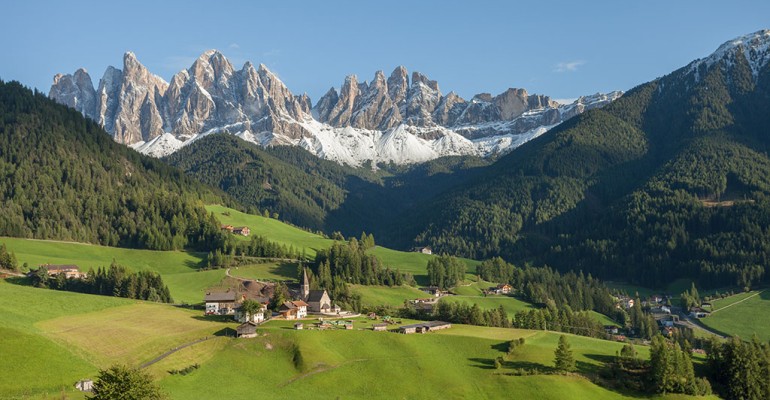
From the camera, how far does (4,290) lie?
130 meters

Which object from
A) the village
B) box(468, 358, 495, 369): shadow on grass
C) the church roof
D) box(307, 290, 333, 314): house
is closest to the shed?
the village

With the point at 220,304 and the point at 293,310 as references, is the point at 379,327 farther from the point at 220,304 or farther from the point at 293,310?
the point at 220,304

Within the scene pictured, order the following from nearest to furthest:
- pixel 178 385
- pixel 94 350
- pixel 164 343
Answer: pixel 178 385, pixel 94 350, pixel 164 343

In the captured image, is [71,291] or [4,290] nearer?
[4,290]

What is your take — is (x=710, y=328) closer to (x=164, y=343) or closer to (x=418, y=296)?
(x=418, y=296)

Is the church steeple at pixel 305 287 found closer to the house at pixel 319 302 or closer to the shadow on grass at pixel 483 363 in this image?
the house at pixel 319 302

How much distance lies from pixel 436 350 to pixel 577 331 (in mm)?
50057

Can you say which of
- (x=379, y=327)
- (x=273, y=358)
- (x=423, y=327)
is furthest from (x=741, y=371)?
(x=273, y=358)

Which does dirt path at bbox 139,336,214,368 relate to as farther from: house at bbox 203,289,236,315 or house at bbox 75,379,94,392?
house at bbox 203,289,236,315

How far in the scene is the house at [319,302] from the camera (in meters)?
145

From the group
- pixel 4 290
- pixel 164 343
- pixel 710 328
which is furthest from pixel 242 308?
pixel 710 328

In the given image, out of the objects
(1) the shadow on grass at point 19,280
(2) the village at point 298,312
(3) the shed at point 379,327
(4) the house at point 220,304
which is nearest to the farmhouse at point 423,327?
(2) the village at point 298,312

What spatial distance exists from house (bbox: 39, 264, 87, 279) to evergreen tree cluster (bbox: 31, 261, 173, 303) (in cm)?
231

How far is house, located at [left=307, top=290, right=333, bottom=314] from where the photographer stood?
477 feet
